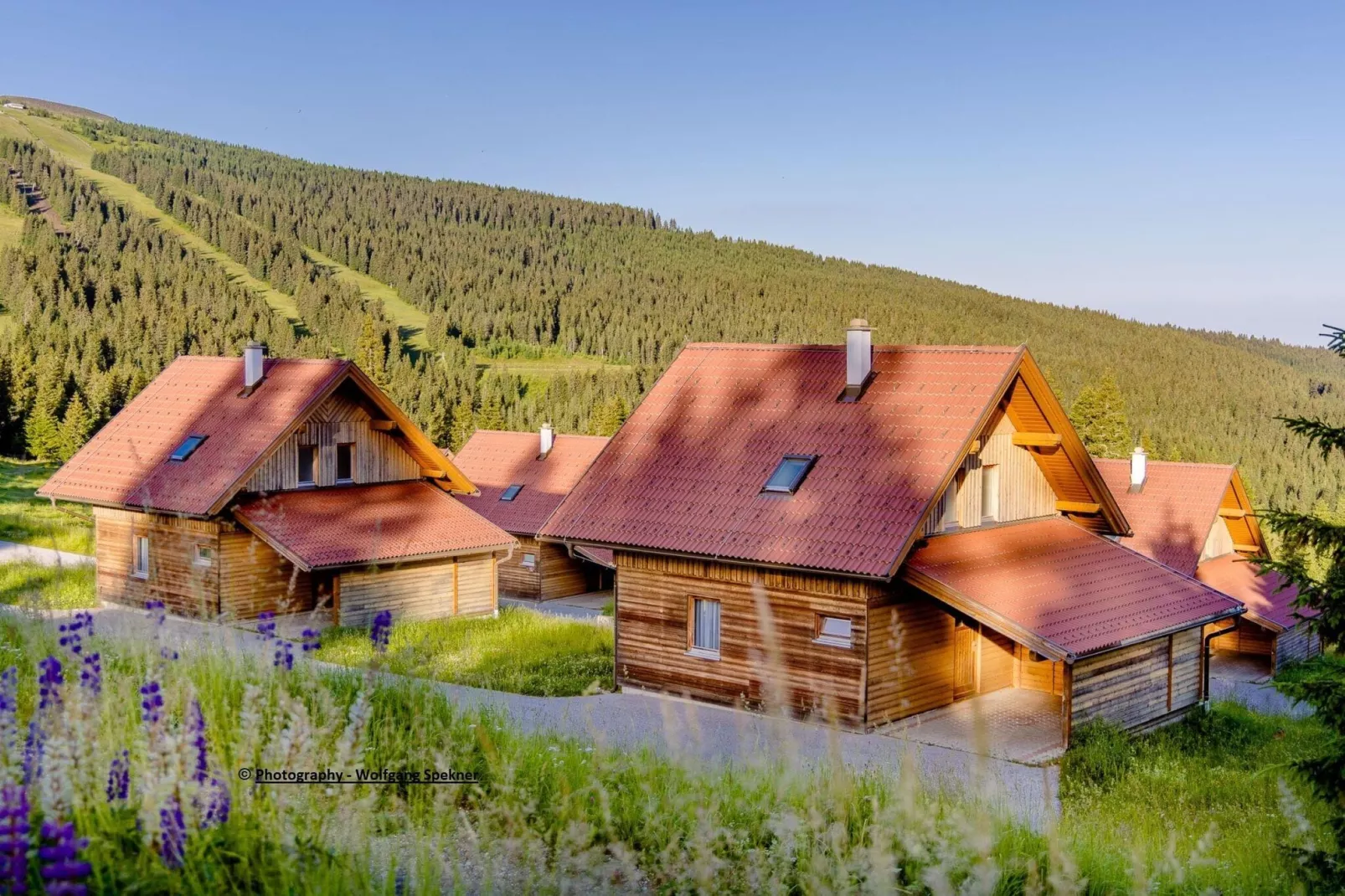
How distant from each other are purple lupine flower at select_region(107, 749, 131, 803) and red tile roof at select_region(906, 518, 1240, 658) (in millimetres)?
14114

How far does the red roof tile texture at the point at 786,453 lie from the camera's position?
18.3 metres

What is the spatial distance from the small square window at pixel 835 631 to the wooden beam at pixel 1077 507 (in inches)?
279

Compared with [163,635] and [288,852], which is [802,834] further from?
[163,635]

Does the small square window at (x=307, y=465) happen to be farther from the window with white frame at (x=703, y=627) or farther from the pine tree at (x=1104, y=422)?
the pine tree at (x=1104, y=422)

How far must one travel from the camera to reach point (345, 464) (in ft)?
97.4

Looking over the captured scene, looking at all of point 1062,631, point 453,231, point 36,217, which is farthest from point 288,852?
point 453,231

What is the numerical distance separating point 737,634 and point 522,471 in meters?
24.8

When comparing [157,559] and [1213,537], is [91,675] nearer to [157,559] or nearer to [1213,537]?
[157,559]

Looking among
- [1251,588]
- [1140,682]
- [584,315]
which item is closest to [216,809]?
[1140,682]

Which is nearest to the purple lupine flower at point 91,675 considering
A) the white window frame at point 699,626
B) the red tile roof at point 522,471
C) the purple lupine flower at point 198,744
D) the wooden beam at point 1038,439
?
the purple lupine flower at point 198,744

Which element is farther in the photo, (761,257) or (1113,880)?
(761,257)

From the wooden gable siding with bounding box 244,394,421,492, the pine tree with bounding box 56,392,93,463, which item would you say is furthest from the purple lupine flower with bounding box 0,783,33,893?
the pine tree with bounding box 56,392,93,463

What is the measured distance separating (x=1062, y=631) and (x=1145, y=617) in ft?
8.25

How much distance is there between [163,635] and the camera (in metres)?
7.82
